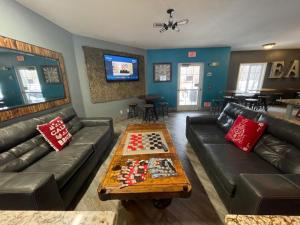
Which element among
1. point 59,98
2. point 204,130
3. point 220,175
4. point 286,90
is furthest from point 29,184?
point 286,90

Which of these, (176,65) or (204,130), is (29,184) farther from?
(176,65)

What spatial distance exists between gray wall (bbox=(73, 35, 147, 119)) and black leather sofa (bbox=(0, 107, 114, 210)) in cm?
137

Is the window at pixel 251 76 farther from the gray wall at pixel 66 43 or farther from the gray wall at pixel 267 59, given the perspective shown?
the gray wall at pixel 66 43

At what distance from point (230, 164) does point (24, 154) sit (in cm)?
241

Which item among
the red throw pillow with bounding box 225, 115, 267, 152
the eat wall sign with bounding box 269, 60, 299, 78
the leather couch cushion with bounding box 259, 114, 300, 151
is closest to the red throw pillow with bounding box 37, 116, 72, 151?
the red throw pillow with bounding box 225, 115, 267, 152

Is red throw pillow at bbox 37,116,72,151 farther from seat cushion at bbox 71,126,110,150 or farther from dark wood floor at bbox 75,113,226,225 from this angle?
dark wood floor at bbox 75,113,226,225

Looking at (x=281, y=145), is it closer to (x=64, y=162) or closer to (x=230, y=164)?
(x=230, y=164)

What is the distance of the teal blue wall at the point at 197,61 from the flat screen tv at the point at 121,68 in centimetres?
75

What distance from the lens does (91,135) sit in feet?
7.61

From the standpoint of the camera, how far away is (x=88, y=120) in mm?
2834

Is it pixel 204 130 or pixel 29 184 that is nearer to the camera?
pixel 29 184

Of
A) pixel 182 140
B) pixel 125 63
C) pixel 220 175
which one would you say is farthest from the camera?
pixel 125 63

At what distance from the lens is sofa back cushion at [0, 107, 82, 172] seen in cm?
143

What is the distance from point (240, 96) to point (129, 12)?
4.74 meters
